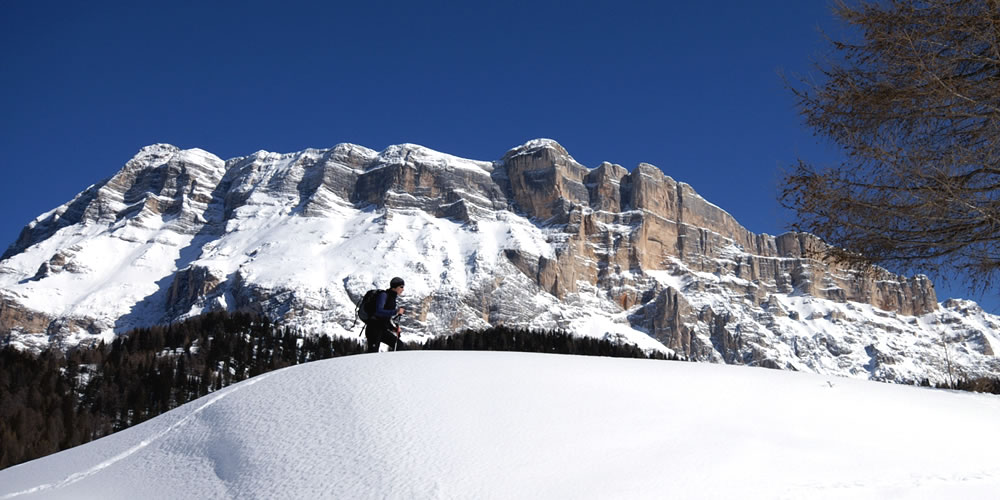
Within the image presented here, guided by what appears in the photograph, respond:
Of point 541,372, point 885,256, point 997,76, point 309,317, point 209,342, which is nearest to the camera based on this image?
point 541,372

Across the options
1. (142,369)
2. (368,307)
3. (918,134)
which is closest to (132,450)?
(368,307)

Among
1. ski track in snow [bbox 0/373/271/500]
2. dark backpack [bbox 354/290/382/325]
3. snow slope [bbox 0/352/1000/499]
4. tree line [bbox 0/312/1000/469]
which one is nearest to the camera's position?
snow slope [bbox 0/352/1000/499]

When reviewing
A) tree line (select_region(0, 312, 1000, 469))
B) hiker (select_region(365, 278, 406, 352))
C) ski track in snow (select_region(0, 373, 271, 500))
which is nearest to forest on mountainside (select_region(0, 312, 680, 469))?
tree line (select_region(0, 312, 1000, 469))

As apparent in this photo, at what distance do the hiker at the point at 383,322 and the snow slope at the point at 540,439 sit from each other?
8.43 feet

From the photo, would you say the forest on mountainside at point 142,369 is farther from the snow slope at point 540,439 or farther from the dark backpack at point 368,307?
the snow slope at point 540,439

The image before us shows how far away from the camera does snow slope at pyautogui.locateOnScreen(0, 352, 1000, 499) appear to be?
4.41 meters

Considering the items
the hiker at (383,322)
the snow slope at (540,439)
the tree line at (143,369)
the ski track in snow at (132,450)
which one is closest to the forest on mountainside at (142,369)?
the tree line at (143,369)

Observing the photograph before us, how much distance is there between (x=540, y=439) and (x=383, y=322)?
5.22 metres

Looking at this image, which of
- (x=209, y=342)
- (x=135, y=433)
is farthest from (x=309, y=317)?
(x=135, y=433)

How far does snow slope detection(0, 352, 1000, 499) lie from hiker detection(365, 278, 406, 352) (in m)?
2.57

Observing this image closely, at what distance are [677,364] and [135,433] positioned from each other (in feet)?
17.8

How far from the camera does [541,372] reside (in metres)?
6.52

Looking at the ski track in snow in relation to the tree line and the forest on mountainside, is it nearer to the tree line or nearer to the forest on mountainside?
the tree line

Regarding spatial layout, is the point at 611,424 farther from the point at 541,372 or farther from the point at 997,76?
the point at 997,76
